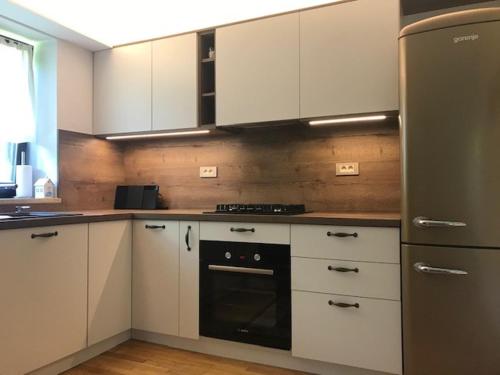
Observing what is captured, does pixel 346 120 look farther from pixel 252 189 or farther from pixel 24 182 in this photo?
pixel 24 182

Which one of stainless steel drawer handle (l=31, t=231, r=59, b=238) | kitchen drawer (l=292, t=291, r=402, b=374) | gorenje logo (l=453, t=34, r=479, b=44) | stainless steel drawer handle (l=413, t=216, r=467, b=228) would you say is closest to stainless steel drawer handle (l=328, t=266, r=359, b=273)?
kitchen drawer (l=292, t=291, r=402, b=374)

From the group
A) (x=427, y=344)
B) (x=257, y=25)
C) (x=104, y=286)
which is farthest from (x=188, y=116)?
(x=427, y=344)

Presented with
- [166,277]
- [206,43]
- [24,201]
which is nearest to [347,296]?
[166,277]

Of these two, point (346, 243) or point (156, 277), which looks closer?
point (346, 243)

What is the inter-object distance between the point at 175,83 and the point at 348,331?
1.97 m

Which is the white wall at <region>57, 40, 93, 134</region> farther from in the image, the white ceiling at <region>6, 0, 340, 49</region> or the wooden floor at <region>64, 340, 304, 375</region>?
the wooden floor at <region>64, 340, 304, 375</region>

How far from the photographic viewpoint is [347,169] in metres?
2.56

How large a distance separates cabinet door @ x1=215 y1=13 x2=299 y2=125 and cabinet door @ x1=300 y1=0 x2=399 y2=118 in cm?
8

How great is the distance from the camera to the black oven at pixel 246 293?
215 cm

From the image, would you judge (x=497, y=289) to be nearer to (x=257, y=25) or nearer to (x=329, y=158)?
(x=329, y=158)

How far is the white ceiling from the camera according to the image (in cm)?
262

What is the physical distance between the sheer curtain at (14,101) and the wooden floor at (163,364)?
142cm

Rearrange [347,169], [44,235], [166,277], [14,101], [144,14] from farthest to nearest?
[144,14]
[14,101]
[347,169]
[166,277]
[44,235]

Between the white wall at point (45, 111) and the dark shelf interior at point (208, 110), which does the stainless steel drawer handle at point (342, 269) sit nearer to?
the dark shelf interior at point (208, 110)
